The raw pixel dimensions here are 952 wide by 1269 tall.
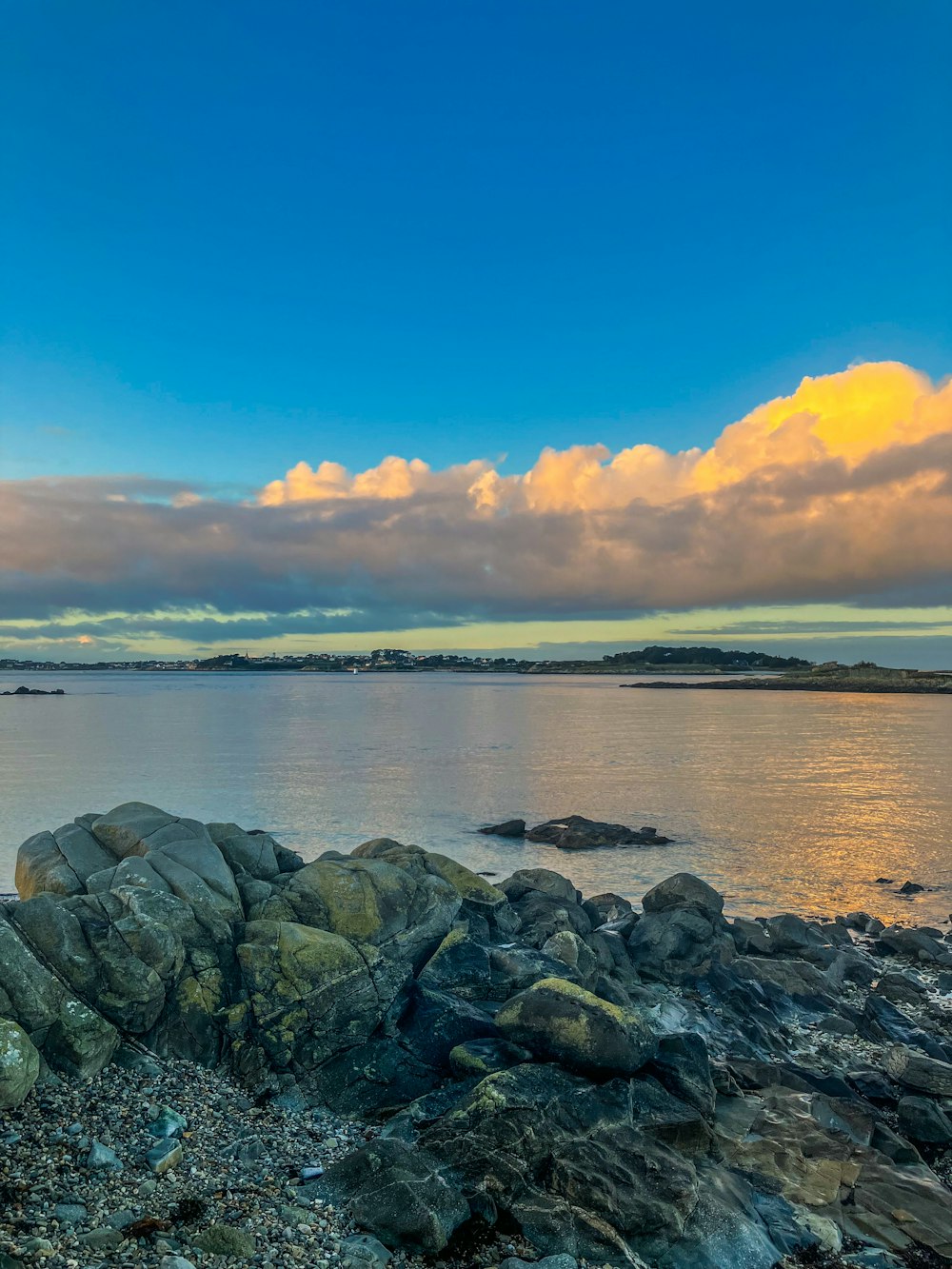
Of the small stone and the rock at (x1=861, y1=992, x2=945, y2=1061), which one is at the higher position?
the small stone

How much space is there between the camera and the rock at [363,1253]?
7051mm

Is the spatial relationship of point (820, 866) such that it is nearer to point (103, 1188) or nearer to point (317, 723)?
point (103, 1188)

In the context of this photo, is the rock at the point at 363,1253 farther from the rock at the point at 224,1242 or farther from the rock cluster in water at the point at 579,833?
the rock cluster in water at the point at 579,833

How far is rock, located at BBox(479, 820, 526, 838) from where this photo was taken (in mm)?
33894

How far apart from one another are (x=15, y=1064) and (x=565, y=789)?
3933 centimetres

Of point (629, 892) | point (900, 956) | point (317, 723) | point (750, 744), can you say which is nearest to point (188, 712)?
point (317, 723)

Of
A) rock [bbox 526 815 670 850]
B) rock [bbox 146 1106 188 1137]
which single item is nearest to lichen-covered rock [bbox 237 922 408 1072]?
rock [bbox 146 1106 188 1137]

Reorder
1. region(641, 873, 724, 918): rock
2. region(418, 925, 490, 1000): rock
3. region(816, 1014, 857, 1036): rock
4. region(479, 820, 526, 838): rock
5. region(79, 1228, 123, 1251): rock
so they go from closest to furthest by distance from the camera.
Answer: region(79, 1228, 123, 1251): rock → region(418, 925, 490, 1000): rock → region(816, 1014, 857, 1036): rock → region(641, 873, 724, 918): rock → region(479, 820, 526, 838): rock

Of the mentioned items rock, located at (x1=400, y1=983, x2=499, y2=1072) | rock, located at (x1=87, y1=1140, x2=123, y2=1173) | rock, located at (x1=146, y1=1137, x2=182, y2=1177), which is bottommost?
rock, located at (x1=400, y1=983, x2=499, y2=1072)

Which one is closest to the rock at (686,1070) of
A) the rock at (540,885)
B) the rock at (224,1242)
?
the rock at (224,1242)

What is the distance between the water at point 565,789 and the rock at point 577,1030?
15.2m

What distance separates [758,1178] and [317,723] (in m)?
86.4

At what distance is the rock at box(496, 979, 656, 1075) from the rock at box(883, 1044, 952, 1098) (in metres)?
4.45

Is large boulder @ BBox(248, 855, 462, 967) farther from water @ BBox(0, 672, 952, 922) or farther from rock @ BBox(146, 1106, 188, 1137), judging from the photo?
water @ BBox(0, 672, 952, 922)
